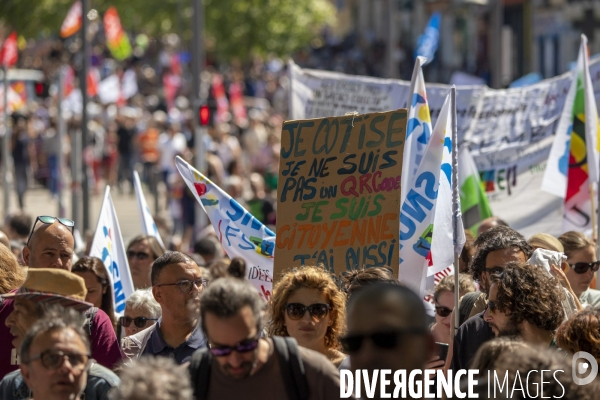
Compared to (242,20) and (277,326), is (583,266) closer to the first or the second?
(277,326)

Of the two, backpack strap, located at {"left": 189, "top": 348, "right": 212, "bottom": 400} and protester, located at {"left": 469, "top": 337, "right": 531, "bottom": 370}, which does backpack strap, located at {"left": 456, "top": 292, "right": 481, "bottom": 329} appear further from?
backpack strap, located at {"left": 189, "top": 348, "right": 212, "bottom": 400}

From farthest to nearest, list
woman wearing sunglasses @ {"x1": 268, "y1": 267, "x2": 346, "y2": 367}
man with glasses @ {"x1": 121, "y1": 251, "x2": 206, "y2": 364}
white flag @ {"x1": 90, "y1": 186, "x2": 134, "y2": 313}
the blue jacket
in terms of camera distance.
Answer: white flag @ {"x1": 90, "y1": 186, "x2": 134, "y2": 313} < man with glasses @ {"x1": 121, "y1": 251, "x2": 206, "y2": 364} < woman wearing sunglasses @ {"x1": 268, "y1": 267, "x2": 346, "y2": 367} < the blue jacket

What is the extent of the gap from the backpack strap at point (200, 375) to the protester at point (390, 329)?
83 centimetres

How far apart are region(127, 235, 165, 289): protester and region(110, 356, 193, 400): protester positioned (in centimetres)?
470

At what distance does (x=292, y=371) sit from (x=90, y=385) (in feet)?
2.63

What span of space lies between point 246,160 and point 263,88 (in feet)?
42.9

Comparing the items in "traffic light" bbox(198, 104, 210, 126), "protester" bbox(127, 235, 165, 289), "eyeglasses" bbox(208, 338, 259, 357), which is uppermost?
"traffic light" bbox(198, 104, 210, 126)

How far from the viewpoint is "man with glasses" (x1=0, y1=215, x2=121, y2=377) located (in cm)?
536

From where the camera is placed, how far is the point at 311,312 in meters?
5.04

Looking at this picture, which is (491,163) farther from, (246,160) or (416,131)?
(246,160)

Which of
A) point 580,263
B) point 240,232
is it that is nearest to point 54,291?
point 240,232

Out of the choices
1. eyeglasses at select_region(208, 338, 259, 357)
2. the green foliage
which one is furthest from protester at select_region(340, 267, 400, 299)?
the green foliage

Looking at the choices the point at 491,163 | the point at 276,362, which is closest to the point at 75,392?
the point at 276,362

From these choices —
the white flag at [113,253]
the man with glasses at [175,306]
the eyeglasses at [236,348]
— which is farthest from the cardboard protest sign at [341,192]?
the eyeglasses at [236,348]
